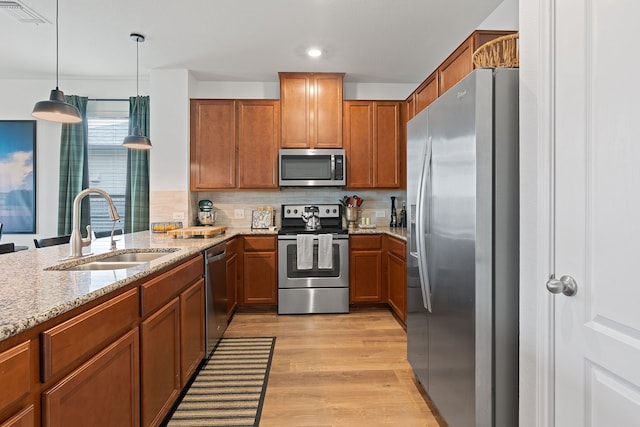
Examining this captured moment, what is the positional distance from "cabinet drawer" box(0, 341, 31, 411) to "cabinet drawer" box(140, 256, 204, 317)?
64cm

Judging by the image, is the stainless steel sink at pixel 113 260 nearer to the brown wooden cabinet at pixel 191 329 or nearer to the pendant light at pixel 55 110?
the brown wooden cabinet at pixel 191 329

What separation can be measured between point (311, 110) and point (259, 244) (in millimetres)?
1606

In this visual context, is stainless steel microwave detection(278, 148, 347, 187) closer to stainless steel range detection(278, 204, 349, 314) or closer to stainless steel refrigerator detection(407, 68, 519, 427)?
stainless steel range detection(278, 204, 349, 314)

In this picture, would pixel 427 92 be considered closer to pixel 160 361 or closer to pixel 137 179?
pixel 160 361

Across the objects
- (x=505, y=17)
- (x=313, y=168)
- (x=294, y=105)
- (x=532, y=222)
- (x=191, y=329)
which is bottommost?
(x=191, y=329)

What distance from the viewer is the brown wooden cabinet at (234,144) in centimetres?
394

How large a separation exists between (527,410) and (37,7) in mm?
3951

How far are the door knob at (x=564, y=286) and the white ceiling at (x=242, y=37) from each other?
Result: 2292 mm

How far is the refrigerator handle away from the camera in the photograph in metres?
1.86

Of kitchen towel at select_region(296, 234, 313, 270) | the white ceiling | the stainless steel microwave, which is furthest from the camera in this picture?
the stainless steel microwave

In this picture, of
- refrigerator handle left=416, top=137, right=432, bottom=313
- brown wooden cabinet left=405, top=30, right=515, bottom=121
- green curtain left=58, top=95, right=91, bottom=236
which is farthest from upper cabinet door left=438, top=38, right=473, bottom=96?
green curtain left=58, top=95, right=91, bottom=236

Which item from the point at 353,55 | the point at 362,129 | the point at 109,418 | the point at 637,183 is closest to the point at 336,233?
the point at 362,129

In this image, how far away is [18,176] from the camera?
415 cm

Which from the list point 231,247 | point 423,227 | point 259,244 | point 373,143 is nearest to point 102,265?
point 231,247
